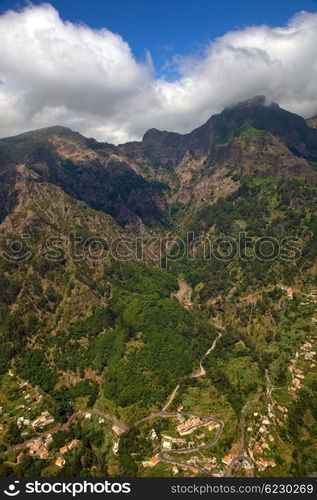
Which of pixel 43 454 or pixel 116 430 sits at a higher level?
pixel 116 430

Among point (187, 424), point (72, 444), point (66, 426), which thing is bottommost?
point (72, 444)

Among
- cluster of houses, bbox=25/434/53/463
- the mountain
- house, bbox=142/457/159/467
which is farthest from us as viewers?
the mountain

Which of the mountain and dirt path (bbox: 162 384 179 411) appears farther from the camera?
dirt path (bbox: 162 384 179 411)

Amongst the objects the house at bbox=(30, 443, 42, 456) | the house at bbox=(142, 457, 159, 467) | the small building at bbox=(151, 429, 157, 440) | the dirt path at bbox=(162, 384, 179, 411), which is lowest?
the house at bbox=(30, 443, 42, 456)

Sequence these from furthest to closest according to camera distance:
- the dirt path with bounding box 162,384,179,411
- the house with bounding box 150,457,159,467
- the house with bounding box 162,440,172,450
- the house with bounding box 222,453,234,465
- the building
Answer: the dirt path with bounding box 162,384,179,411, the building, the house with bounding box 162,440,172,450, the house with bounding box 150,457,159,467, the house with bounding box 222,453,234,465

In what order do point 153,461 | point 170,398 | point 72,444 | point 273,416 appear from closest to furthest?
point 153,461 < point 72,444 < point 273,416 < point 170,398

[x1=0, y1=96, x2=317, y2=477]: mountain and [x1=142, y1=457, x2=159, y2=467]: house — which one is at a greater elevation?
[x1=0, y1=96, x2=317, y2=477]: mountain

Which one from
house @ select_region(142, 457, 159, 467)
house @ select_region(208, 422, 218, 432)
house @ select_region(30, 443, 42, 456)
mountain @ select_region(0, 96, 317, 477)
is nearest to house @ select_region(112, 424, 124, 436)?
mountain @ select_region(0, 96, 317, 477)

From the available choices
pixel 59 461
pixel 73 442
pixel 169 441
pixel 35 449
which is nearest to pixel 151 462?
pixel 169 441

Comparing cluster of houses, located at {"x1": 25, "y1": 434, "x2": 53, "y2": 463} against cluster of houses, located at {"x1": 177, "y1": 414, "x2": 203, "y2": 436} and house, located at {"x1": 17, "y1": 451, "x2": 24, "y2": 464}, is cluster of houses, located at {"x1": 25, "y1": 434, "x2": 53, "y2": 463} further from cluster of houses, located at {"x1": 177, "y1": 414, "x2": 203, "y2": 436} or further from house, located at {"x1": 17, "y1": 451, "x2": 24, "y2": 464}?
cluster of houses, located at {"x1": 177, "y1": 414, "x2": 203, "y2": 436}

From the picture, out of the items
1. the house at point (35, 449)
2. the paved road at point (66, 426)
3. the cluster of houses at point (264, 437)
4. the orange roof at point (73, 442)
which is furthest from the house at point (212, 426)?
the house at point (35, 449)

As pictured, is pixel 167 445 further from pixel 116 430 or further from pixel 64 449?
pixel 64 449

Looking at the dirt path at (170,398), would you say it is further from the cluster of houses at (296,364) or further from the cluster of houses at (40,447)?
the cluster of houses at (296,364)
